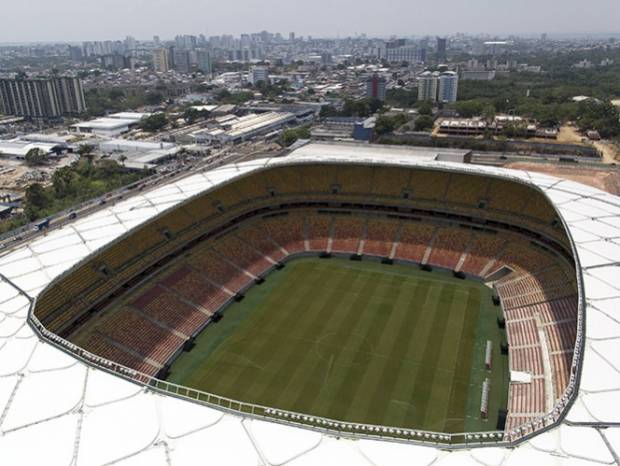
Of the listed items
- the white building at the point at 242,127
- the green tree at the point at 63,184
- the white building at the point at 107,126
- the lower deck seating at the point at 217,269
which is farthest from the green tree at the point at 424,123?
the white building at the point at 107,126

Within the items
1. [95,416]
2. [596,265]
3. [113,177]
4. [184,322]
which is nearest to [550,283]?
[596,265]

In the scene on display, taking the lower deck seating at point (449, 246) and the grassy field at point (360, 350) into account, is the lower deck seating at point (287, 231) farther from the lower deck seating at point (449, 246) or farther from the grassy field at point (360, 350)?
the lower deck seating at point (449, 246)

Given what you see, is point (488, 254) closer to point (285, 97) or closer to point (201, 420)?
point (201, 420)

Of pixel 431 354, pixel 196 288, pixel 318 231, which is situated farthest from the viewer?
pixel 318 231

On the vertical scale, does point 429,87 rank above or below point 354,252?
above

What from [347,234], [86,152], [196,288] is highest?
[347,234]

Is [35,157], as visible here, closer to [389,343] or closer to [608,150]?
[389,343]

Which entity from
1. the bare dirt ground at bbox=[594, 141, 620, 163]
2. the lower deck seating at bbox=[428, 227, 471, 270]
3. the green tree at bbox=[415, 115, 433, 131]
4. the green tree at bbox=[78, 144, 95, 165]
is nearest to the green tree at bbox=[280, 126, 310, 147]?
the green tree at bbox=[415, 115, 433, 131]

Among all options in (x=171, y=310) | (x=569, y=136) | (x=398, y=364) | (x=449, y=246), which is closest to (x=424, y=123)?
(x=569, y=136)

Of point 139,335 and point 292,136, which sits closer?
point 139,335
